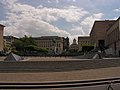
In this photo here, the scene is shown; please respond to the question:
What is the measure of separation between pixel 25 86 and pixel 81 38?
181 m

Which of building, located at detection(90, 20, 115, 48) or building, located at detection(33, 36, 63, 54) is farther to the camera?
building, located at detection(33, 36, 63, 54)

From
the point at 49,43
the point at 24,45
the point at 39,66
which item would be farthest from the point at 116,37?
the point at 49,43

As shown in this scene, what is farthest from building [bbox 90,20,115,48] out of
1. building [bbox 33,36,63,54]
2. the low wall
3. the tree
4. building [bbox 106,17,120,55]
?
the low wall

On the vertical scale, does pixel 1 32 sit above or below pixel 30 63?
above

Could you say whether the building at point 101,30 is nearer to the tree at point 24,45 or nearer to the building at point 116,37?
the building at point 116,37

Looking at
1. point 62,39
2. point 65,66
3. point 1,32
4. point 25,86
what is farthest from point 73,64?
point 62,39

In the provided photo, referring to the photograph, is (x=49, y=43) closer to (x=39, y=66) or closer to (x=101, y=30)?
(x=101, y=30)

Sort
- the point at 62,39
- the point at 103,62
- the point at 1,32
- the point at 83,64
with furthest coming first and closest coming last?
the point at 62,39, the point at 1,32, the point at 103,62, the point at 83,64

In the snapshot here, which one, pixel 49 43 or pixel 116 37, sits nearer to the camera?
pixel 116 37

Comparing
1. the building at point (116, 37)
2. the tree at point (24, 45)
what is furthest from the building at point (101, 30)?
the tree at point (24, 45)

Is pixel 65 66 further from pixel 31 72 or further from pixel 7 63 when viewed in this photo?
pixel 7 63

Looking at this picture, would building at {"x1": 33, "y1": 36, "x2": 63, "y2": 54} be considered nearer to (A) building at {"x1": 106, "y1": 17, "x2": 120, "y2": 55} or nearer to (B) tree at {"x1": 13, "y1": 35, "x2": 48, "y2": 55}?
(B) tree at {"x1": 13, "y1": 35, "x2": 48, "y2": 55}

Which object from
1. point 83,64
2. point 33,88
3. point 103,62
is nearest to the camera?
point 33,88

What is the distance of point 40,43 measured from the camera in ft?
644
